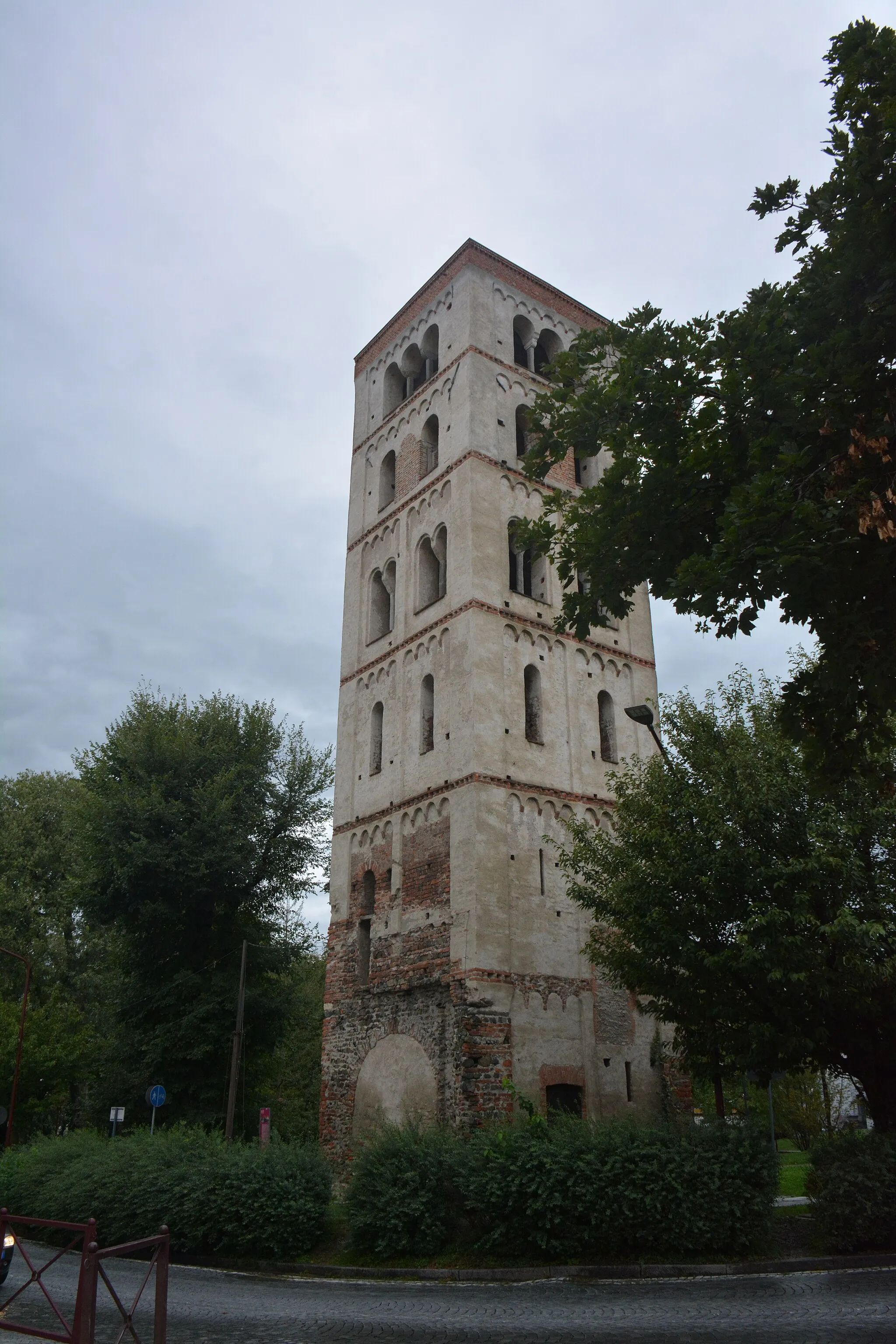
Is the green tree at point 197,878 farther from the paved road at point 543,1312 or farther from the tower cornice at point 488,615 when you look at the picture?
the paved road at point 543,1312

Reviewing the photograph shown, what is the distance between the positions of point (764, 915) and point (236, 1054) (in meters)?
13.4

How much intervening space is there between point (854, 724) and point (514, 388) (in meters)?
17.9

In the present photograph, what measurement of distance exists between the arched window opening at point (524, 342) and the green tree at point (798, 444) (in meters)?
16.9

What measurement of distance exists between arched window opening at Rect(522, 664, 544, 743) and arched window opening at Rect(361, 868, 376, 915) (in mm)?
4582

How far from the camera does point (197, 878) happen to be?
80.8 feet

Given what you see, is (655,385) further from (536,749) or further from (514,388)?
(514,388)

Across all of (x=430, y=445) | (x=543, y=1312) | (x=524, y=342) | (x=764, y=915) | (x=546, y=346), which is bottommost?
(x=543, y=1312)

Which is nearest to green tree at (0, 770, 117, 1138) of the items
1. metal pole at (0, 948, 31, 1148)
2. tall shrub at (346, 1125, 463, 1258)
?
metal pole at (0, 948, 31, 1148)

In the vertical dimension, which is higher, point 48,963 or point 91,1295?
point 48,963

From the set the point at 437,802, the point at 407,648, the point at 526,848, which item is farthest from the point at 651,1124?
the point at 407,648

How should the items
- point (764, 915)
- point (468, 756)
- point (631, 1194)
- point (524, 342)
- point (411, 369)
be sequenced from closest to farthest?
1. point (631, 1194)
2. point (764, 915)
3. point (468, 756)
4. point (524, 342)
5. point (411, 369)

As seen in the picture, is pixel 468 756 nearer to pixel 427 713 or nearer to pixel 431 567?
pixel 427 713

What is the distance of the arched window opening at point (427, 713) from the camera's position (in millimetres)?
21562

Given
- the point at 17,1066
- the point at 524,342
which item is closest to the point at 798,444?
the point at 524,342
